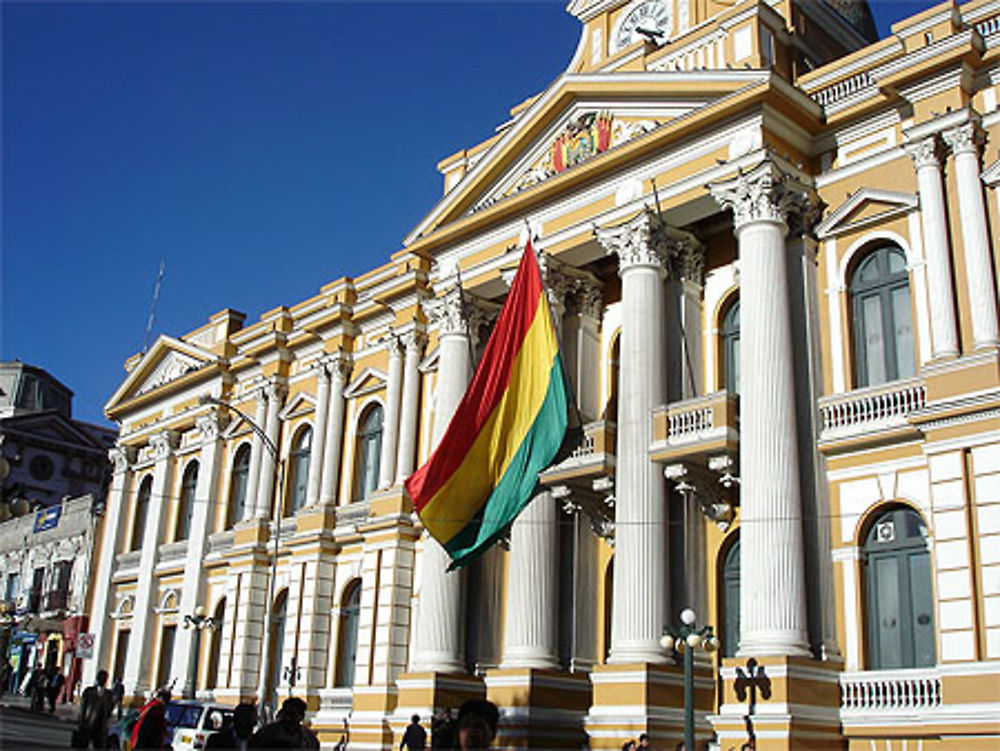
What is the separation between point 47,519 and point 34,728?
80.9ft

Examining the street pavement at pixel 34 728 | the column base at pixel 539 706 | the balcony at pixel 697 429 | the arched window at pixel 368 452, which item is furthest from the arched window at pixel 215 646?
the balcony at pixel 697 429

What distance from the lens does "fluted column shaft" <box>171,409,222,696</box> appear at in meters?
35.5

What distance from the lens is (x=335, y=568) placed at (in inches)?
1240

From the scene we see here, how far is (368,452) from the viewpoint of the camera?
32.3 meters

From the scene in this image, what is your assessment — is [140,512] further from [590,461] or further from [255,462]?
[590,461]

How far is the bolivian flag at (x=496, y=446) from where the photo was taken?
17078 millimetres

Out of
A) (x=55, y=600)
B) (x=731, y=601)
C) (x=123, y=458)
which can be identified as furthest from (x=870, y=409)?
(x=55, y=600)

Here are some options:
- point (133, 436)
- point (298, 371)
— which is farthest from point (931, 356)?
point (133, 436)

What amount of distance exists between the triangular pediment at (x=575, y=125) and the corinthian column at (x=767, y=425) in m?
2.39

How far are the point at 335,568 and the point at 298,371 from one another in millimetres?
7028

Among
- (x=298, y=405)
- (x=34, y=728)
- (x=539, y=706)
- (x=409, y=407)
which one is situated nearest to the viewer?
(x=539, y=706)

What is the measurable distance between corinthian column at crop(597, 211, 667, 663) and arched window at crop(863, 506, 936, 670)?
3.67 m

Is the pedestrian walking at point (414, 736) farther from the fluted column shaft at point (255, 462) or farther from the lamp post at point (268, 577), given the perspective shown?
the fluted column shaft at point (255, 462)

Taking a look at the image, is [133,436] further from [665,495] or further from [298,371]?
[665,495]
